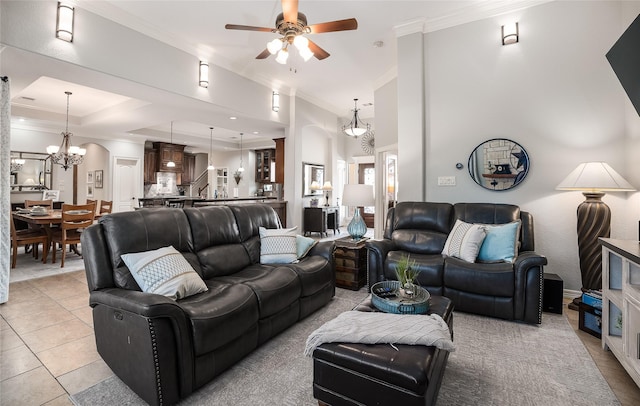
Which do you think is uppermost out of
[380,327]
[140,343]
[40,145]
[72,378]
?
[40,145]

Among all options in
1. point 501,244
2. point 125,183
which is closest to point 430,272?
point 501,244

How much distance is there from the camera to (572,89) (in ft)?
11.0

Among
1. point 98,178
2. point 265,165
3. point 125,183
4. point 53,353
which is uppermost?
point 265,165

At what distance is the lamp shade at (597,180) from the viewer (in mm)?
2779

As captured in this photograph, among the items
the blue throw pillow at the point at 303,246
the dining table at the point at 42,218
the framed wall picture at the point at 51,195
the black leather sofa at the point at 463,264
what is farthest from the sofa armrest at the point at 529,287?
the framed wall picture at the point at 51,195

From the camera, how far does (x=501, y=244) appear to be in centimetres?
291

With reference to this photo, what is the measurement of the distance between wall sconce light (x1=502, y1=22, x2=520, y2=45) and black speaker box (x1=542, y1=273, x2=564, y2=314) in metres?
2.74

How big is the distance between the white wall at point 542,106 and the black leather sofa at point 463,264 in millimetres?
613

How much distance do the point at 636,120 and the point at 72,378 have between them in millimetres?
5160

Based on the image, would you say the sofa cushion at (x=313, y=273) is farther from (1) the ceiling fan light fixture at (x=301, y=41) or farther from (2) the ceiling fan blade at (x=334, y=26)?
(2) the ceiling fan blade at (x=334, y=26)

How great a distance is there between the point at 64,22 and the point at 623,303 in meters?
5.28

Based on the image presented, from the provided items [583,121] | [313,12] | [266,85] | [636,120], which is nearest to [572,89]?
[583,121]

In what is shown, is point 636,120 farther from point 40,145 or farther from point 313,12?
point 40,145

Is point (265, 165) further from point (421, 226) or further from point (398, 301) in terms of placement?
point (398, 301)
